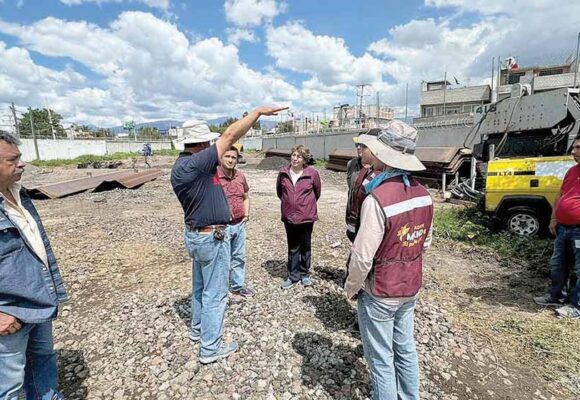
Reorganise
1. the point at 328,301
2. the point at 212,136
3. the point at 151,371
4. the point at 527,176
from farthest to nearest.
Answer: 1. the point at 527,176
2. the point at 328,301
3. the point at 151,371
4. the point at 212,136

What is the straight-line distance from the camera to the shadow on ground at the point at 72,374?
2783 millimetres

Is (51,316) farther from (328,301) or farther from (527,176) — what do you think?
(527,176)

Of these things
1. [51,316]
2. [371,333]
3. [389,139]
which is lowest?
→ [371,333]

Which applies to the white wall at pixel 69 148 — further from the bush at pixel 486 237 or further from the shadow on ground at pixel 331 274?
the bush at pixel 486 237

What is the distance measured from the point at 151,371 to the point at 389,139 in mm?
2716

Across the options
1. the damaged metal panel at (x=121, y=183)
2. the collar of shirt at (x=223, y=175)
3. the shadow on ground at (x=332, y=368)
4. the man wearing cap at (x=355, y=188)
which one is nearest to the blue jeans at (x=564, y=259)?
the man wearing cap at (x=355, y=188)

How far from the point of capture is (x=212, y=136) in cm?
275

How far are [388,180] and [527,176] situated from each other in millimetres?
5451

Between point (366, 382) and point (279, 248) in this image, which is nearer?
point (366, 382)

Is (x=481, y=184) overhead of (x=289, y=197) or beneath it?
beneath

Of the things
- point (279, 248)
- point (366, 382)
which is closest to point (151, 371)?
point (366, 382)

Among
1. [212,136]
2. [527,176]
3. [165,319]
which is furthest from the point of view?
[527,176]

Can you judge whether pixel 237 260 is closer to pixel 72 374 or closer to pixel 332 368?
pixel 332 368

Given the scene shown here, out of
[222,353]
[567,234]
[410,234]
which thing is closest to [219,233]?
[222,353]
